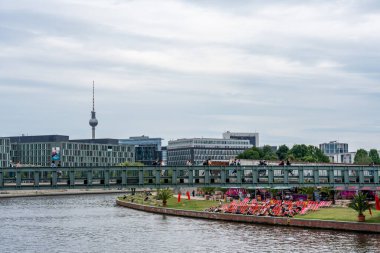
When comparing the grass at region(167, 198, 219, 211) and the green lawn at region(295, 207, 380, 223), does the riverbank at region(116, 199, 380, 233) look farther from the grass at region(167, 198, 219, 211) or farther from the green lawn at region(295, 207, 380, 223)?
the grass at region(167, 198, 219, 211)

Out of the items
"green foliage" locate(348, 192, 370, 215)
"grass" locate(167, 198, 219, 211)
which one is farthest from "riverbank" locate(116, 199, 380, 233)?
"grass" locate(167, 198, 219, 211)

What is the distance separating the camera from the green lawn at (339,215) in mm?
90456

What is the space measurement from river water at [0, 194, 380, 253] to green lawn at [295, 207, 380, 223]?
4298 mm

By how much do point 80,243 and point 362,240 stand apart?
34192mm

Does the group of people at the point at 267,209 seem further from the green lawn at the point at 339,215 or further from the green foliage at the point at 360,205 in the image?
the green foliage at the point at 360,205

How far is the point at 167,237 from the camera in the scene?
8925cm

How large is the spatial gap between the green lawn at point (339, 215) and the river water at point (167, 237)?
430 cm

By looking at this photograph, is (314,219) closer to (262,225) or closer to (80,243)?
(262,225)

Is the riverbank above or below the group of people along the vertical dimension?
below

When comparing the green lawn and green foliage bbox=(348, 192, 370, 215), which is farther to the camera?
the green lawn

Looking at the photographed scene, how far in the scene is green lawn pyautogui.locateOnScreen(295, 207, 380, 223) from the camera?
3561 inches

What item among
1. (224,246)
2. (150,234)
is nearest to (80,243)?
(150,234)

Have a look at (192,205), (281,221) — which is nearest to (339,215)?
(281,221)

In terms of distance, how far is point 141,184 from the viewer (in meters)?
93.4
